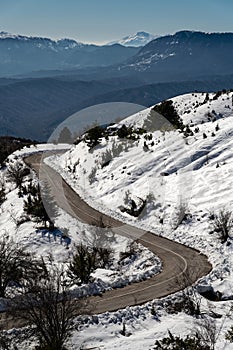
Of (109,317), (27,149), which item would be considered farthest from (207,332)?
(27,149)

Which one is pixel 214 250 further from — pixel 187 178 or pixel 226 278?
pixel 187 178

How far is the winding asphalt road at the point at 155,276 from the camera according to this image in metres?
18.8

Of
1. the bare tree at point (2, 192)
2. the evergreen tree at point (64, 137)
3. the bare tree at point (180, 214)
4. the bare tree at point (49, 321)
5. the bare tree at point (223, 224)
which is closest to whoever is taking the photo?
the bare tree at point (49, 321)

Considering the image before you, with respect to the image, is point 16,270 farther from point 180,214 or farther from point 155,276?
point 180,214

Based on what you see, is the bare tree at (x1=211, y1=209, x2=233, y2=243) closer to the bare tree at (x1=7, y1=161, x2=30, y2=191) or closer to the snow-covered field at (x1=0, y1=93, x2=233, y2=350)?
the snow-covered field at (x1=0, y1=93, x2=233, y2=350)

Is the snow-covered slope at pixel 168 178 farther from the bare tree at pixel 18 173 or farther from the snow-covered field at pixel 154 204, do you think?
the bare tree at pixel 18 173

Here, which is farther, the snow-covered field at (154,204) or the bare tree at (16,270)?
the bare tree at (16,270)

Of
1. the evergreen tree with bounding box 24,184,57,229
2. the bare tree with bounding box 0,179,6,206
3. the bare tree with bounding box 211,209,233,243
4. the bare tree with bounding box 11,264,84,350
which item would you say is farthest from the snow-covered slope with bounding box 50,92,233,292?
the bare tree with bounding box 11,264,84,350

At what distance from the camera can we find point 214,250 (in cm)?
2383

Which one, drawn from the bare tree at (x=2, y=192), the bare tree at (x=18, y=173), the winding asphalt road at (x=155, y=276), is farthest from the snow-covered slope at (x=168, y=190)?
the bare tree at (x=2, y=192)

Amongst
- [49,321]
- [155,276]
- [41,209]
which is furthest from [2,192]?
[49,321]

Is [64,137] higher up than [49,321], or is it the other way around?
[64,137]

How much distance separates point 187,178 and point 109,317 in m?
18.2

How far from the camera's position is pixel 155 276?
2159cm
